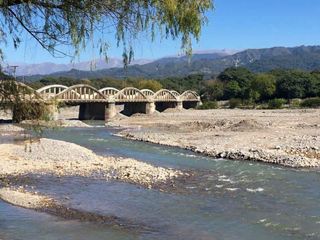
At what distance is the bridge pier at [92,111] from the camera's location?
8975 cm

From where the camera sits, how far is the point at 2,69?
8016 millimetres

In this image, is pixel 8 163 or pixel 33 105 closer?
pixel 33 105

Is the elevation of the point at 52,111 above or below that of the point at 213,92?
below

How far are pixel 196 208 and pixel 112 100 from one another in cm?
7125

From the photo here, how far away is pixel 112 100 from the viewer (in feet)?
293

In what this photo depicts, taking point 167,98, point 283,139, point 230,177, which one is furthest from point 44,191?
point 167,98

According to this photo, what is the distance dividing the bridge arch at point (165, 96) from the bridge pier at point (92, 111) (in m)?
20.5

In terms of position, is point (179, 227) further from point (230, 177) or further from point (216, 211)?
point (230, 177)

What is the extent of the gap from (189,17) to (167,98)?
352 ft

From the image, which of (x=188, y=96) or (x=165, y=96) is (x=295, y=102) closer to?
(x=165, y=96)

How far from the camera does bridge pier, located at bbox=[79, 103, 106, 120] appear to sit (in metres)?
89.8

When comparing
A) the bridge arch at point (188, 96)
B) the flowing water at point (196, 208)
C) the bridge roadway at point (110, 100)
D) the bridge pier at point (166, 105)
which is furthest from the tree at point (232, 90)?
the flowing water at point (196, 208)

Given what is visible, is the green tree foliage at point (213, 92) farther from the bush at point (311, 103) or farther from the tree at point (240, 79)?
the bush at point (311, 103)

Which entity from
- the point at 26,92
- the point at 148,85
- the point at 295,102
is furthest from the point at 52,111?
the point at 148,85
